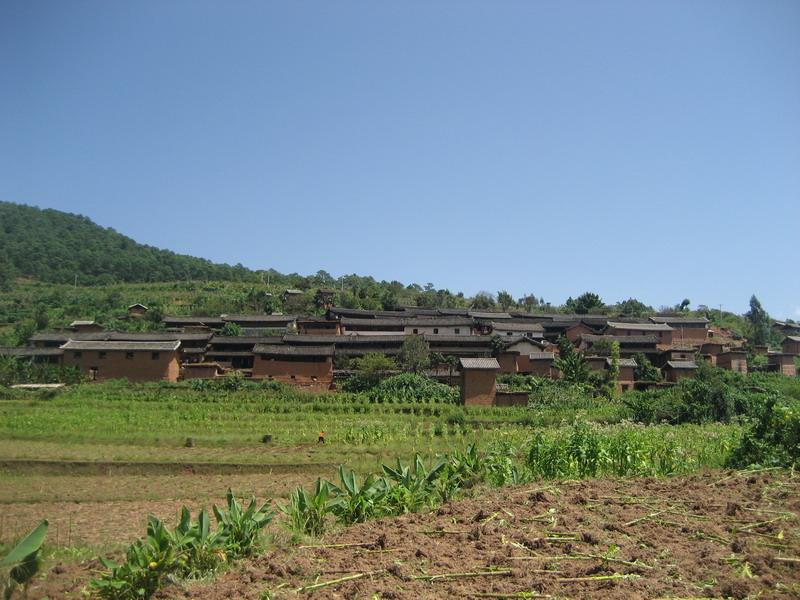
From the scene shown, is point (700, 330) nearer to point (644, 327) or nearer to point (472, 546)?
point (644, 327)

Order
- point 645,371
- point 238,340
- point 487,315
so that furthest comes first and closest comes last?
point 487,315, point 238,340, point 645,371

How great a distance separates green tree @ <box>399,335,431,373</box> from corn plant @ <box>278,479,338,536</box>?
114 feet

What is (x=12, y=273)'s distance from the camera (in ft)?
287

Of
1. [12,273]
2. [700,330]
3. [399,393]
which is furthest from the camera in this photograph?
[12,273]

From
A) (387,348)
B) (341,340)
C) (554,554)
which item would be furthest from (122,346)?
(554,554)

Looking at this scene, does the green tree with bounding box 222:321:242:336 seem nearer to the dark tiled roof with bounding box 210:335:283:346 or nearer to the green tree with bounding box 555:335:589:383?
the dark tiled roof with bounding box 210:335:283:346

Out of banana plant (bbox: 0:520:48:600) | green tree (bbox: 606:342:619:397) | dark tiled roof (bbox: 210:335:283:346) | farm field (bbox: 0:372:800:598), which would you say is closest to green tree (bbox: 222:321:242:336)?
dark tiled roof (bbox: 210:335:283:346)

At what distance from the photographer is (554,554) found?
4758 mm

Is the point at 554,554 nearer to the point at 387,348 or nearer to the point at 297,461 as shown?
the point at 297,461

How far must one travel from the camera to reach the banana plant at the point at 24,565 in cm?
446

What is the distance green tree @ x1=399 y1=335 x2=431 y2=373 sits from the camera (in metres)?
41.4

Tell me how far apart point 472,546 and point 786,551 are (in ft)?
7.99

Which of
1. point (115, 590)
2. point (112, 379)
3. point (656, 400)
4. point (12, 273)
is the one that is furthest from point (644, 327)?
point (12, 273)

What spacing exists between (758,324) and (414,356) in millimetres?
42528
